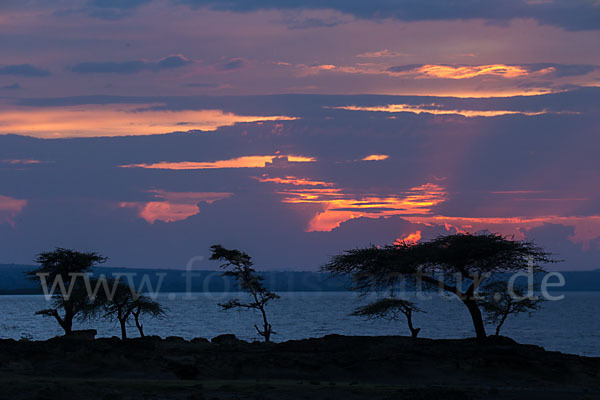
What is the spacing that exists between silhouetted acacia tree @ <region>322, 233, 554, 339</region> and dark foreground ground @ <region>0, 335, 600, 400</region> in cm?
729

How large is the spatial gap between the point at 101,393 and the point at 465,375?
17.4m

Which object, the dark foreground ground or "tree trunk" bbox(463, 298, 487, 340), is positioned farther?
"tree trunk" bbox(463, 298, 487, 340)

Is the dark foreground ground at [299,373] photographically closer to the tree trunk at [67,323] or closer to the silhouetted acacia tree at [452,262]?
the silhouetted acacia tree at [452,262]

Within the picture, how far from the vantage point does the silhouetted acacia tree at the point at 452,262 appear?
4906 cm

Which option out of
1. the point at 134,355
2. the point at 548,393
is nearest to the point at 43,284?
the point at 134,355

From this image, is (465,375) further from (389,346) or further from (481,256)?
(481,256)

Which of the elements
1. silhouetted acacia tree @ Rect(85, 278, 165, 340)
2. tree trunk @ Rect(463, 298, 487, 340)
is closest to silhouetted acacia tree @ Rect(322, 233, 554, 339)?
tree trunk @ Rect(463, 298, 487, 340)

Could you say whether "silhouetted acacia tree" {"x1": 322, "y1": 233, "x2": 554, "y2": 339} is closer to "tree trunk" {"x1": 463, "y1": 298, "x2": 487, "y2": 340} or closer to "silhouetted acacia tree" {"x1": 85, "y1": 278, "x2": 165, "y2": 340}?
"tree trunk" {"x1": 463, "y1": 298, "x2": 487, "y2": 340}

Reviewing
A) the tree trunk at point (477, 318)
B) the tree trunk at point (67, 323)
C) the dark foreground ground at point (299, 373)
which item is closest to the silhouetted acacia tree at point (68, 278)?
the tree trunk at point (67, 323)

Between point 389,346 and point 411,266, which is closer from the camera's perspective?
point 389,346

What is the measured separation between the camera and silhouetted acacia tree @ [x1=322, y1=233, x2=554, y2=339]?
161ft

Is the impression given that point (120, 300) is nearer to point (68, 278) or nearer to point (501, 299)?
point (68, 278)

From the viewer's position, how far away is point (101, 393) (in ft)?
88.8

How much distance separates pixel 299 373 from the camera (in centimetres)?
3591
